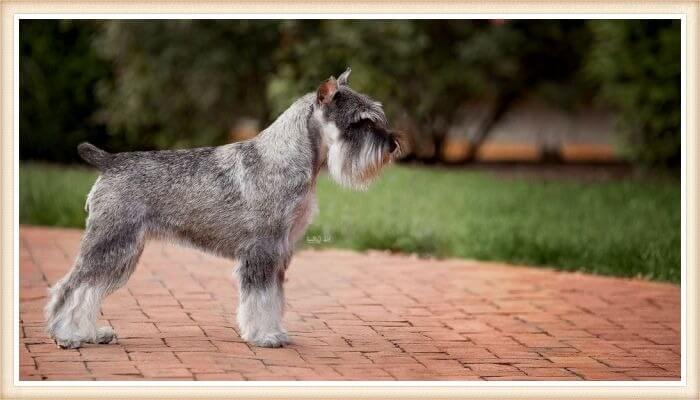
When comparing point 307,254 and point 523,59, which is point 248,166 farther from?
point 523,59

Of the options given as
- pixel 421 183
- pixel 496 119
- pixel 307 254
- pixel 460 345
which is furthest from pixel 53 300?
pixel 496 119

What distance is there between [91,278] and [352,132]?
5.71 ft

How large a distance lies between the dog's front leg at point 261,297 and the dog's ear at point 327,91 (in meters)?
0.94

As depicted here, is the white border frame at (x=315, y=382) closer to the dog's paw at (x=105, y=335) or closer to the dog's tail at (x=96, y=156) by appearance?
the dog's tail at (x=96, y=156)

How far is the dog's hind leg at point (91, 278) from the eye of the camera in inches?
242

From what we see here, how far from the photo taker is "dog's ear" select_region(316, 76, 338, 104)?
6.15 meters

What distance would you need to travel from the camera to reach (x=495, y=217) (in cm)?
1166

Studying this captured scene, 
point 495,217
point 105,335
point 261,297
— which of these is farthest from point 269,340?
point 495,217

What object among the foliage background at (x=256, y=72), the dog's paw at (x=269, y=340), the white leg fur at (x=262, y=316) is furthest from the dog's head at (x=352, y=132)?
the foliage background at (x=256, y=72)

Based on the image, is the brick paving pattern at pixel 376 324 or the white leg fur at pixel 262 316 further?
the white leg fur at pixel 262 316

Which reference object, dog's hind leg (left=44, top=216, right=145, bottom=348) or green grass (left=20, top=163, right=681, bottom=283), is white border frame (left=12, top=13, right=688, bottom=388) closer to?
dog's hind leg (left=44, top=216, right=145, bottom=348)

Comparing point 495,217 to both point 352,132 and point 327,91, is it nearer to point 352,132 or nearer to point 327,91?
point 352,132

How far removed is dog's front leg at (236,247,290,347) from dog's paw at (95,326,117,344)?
2.60ft

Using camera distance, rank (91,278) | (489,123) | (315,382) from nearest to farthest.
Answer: (315,382) < (91,278) < (489,123)
